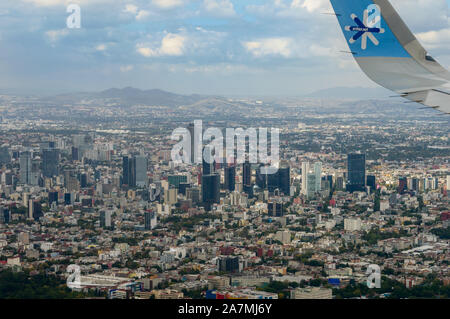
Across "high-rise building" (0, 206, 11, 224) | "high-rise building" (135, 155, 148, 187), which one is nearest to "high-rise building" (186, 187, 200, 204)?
"high-rise building" (135, 155, 148, 187)

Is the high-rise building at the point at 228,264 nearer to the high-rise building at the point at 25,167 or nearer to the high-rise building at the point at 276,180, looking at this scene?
the high-rise building at the point at 276,180

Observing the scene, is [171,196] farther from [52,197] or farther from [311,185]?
[311,185]

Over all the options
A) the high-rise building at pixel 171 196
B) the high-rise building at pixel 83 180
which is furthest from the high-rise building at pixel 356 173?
the high-rise building at pixel 83 180

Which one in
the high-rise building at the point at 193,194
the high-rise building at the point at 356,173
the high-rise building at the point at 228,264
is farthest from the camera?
the high-rise building at the point at 356,173

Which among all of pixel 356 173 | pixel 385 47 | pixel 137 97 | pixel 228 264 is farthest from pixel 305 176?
pixel 385 47
